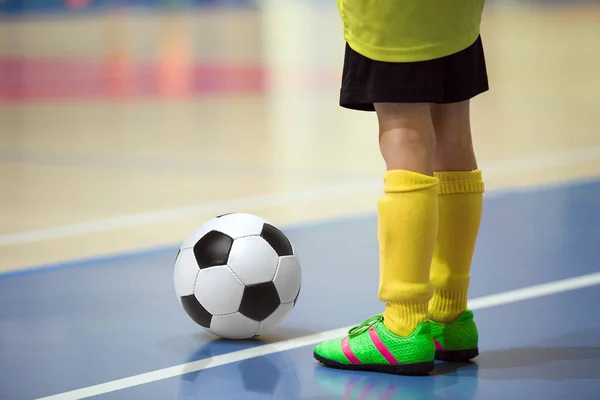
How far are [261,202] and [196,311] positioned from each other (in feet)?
7.78

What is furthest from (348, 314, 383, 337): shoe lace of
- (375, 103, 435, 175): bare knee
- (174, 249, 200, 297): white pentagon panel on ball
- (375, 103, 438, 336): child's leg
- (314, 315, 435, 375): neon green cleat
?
(174, 249, 200, 297): white pentagon panel on ball

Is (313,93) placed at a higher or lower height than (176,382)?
higher

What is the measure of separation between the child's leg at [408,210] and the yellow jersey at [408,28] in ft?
0.48

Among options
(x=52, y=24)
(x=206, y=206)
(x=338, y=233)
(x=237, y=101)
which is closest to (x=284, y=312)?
(x=338, y=233)

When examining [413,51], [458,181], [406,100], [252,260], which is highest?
[413,51]

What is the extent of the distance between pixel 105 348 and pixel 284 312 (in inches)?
21.5

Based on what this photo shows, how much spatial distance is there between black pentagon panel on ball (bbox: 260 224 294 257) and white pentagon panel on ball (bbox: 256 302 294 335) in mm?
162

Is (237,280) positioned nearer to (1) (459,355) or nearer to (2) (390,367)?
(2) (390,367)

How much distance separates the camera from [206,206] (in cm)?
562

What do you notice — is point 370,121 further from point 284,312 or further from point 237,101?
point 284,312

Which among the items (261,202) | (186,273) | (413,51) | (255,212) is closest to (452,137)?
(413,51)

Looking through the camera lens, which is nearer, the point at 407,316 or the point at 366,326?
the point at 407,316

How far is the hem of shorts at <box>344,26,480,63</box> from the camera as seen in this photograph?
288 cm

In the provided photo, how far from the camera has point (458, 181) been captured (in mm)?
3145
